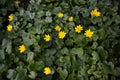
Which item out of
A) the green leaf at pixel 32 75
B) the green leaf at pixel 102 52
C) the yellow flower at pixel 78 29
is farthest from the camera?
the yellow flower at pixel 78 29

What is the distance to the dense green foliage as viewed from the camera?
215 centimetres

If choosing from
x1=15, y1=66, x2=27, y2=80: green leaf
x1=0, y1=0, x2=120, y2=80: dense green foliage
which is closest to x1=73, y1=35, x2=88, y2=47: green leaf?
x1=0, y1=0, x2=120, y2=80: dense green foliage

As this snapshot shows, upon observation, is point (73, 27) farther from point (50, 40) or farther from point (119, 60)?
point (119, 60)

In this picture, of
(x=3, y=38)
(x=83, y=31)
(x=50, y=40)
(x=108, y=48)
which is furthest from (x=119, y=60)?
(x=3, y=38)

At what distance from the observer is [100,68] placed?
2158 millimetres

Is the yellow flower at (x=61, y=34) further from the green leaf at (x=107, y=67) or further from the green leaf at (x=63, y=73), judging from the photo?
the green leaf at (x=107, y=67)

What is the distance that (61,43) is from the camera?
225 centimetres

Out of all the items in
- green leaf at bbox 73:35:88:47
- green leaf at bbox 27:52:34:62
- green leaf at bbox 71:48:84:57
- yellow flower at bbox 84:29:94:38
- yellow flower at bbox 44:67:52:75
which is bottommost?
yellow flower at bbox 44:67:52:75

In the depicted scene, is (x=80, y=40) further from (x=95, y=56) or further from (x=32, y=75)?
(x=32, y=75)

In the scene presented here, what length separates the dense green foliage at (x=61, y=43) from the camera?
215cm

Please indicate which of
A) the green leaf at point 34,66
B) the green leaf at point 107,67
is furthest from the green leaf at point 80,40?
the green leaf at point 34,66

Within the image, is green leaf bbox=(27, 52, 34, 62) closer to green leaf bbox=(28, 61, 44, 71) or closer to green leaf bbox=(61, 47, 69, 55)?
green leaf bbox=(28, 61, 44, 71)

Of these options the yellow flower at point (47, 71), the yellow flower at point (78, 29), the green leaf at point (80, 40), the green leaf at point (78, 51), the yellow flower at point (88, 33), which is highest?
the yellow flower at point (78, 29)

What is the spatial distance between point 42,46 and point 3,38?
0.36 m
